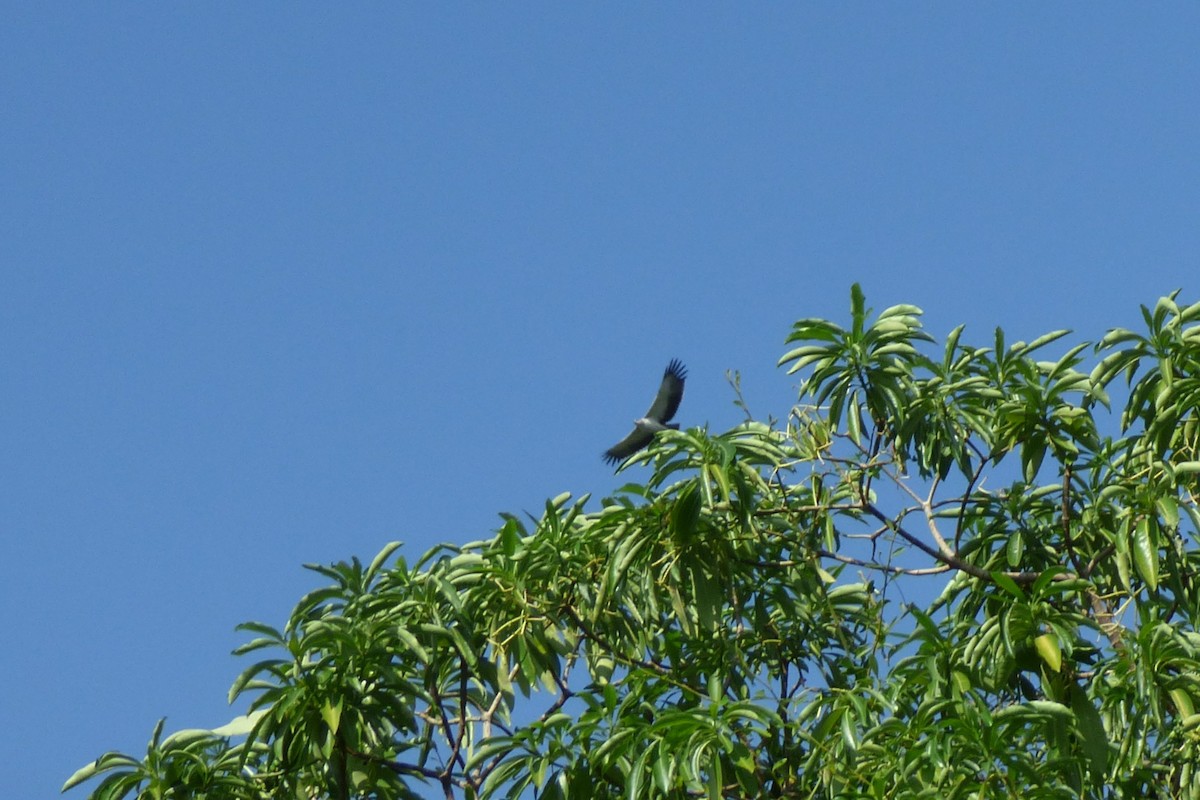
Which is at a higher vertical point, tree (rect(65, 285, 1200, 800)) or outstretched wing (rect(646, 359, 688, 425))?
outstretched wing (rect(646, 359, 688, 425))

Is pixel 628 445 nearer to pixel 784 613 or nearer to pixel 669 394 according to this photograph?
pixel 669 394

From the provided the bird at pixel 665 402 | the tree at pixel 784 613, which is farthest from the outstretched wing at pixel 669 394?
the tree at pixel 784 613

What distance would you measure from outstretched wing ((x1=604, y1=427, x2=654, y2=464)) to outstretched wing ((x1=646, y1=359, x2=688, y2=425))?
131 mm

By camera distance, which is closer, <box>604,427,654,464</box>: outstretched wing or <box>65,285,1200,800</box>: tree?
<box>65,285,1200,800</box>: tree

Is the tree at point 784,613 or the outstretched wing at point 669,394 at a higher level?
the outstretched wing at point 669,394

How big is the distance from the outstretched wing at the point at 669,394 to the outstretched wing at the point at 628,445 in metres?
0.13

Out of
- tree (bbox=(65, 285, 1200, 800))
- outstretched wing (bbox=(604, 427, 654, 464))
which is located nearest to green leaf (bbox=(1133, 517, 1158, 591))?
tree (bbox=(65, 285, 1200, 800))

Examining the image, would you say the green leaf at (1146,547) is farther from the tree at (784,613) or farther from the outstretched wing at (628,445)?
the outstretched wing at (628,445)

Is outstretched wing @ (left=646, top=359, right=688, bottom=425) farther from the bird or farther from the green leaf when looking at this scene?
the green leaf

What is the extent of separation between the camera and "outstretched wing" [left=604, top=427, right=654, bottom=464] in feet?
35.1

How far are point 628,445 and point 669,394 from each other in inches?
18.0

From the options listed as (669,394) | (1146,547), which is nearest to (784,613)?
(1146,547)

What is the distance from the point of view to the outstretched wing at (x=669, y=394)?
422 inches

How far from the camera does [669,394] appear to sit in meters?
10.7
